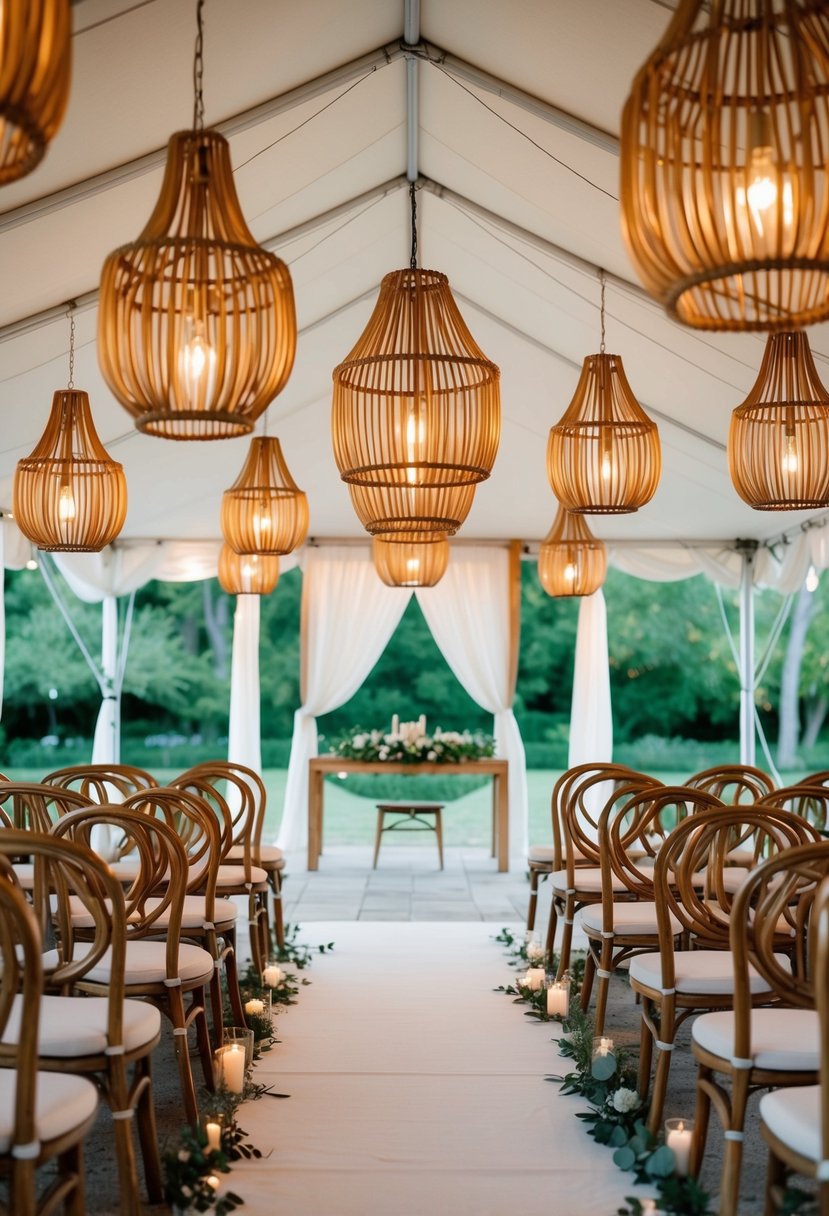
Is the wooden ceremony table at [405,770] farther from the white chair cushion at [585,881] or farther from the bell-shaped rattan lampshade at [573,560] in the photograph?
the white chair cushion at [585,881]

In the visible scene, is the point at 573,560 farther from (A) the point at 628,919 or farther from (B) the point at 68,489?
(A) the point at 628,919

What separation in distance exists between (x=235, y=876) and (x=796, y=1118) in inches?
128

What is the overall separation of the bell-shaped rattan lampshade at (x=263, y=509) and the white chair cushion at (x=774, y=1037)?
12.9ft

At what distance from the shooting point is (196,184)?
2631mm

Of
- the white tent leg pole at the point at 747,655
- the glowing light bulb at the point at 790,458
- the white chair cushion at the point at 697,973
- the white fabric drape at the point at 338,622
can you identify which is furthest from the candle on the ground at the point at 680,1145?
the white fabric drape at the point at 338,622

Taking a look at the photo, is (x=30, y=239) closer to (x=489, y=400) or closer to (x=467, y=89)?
(x=467, y=89)

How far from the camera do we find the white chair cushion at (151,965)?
10.6 ft

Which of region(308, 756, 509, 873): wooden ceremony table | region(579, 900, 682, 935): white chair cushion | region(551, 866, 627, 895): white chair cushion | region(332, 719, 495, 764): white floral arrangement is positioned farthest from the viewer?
region(332, 719, 495, 764): white floral arrangement

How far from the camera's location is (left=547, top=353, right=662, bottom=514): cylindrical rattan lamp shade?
4.79 metres

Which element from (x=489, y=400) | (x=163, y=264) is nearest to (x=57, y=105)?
(x=163, y=264)

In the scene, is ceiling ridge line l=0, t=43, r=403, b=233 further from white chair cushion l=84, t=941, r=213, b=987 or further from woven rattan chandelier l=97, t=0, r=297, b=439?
white chair cushion l=84, t=941, r=213, b=987

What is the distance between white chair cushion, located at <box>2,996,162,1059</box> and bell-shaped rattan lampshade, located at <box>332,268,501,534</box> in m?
1.68

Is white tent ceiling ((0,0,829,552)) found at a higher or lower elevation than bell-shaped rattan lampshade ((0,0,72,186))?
higher

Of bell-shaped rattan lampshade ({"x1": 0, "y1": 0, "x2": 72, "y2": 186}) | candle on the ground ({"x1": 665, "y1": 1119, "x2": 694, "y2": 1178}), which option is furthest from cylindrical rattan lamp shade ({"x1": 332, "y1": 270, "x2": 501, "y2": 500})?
candle on the ground ({"x1": 665, "y1": 1119, "x2": 694, "y2": 1178})
